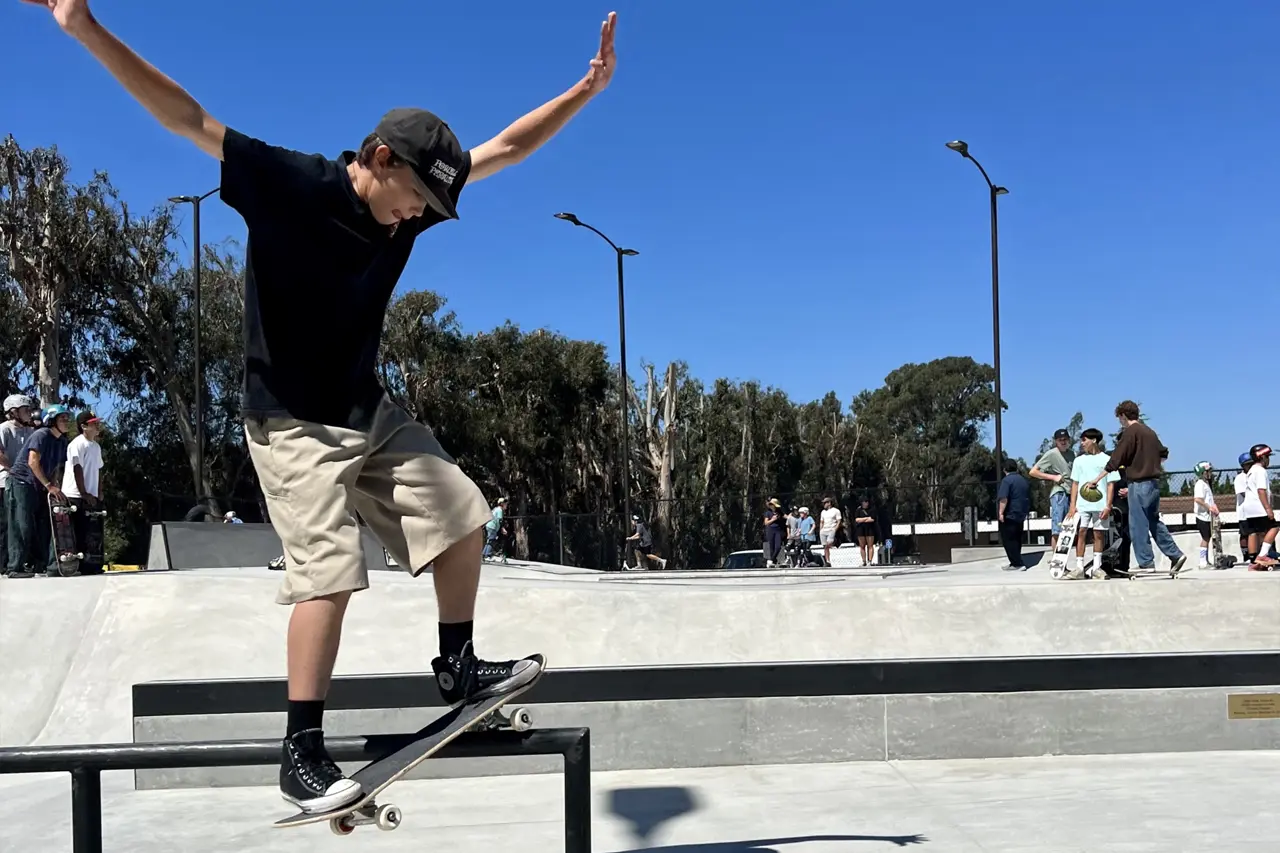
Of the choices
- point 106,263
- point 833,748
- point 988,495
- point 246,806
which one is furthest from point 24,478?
point 106,263

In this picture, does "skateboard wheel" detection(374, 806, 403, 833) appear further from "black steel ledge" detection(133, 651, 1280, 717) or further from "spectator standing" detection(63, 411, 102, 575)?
"spectator standing" detection(63, 411, 102, 575)

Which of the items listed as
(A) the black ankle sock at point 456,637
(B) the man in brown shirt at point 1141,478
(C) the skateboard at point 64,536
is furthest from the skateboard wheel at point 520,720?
(B) the man in brown shirt at point 1141,478

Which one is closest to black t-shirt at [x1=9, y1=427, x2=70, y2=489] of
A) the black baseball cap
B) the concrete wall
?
the concrete wall

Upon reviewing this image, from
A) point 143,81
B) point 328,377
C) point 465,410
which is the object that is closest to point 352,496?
point 328,377

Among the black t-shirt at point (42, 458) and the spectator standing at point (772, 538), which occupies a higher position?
the black t-shirt at point (42, 458)

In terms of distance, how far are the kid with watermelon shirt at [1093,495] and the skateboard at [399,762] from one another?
A: 8.79 m

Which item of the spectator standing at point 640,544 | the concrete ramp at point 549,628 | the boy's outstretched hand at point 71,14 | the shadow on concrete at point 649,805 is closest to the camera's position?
the boy's outstretched hand at point 71,14

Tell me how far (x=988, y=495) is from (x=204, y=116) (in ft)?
80.0

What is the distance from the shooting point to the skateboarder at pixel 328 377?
2760 millimetres

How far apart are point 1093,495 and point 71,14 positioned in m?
10.2

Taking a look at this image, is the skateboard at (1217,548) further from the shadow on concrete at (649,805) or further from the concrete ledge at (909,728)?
the shadow on concrete at (649,805)

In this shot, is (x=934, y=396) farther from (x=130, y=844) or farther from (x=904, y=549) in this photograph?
(x=130, y=844)

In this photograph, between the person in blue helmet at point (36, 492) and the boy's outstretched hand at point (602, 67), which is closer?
the boy's outstretched hand at point (602, 67)

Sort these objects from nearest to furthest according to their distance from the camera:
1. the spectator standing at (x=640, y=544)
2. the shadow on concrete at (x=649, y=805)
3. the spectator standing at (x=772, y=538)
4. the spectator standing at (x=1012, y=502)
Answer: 1. the shadow on concrete at (x=649, y=805)
2. the spectator standing at (x=1012, y=502)
3. the spectator standing at (x=772, y=538)
4. the spectator standing at (x=640, y=544)
